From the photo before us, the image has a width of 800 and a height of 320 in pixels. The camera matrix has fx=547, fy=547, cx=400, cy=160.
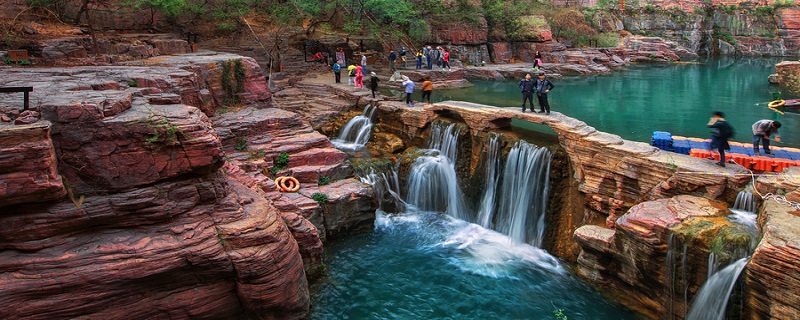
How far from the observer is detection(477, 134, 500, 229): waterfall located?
56.0ft

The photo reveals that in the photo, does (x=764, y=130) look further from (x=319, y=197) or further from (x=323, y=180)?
(x=323, y=180)

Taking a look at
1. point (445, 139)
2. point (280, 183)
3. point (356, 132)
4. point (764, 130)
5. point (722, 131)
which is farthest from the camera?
point (356, 132)

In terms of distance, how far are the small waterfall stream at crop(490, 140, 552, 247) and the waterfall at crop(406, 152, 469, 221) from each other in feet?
5.95

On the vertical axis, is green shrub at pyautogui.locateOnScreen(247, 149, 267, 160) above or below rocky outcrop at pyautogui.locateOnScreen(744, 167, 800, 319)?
above

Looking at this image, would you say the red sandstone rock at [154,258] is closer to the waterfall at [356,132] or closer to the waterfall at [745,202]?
the waterfall at [745,202]

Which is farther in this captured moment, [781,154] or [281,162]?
[281,162]

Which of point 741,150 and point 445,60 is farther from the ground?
point 445,60

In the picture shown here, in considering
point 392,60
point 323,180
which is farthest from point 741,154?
point 392,60

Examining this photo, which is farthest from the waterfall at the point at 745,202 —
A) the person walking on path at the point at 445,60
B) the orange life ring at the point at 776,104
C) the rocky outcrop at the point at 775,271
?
the person walking on path at the point at 445,60

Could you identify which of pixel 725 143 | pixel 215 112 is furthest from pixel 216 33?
pixel 725 143

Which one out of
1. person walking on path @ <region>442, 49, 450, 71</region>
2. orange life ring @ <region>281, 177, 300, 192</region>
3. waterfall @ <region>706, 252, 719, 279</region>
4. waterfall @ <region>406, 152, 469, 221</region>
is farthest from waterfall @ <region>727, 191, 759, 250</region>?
person walking on path @ <region>442, 49, 450, 71</region>

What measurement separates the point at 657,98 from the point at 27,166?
29.7 meters

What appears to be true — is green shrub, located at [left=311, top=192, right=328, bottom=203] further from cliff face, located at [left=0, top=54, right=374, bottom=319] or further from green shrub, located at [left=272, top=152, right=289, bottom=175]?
cliff face, located at [left=0, top=54, right=374, bottom=319]

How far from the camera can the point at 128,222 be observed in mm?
9984
